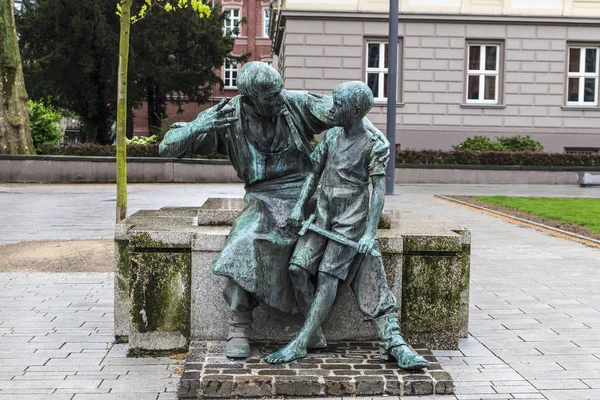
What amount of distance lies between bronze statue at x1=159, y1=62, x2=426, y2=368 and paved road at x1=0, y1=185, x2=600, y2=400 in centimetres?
70

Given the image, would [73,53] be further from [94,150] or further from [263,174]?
[263,174]

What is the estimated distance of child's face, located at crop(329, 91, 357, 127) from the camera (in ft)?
15.2

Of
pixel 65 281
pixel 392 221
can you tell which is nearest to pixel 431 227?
pixel 392 221

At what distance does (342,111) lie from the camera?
4664 mm

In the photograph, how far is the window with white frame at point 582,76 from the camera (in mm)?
28594

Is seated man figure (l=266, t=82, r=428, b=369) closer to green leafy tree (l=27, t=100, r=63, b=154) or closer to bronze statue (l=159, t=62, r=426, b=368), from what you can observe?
bronze statue (l=159, t=62, r=426, b=368)

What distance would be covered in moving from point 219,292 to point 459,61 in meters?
24.1

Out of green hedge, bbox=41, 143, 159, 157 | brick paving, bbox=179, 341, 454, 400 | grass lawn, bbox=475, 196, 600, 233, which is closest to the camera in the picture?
brick paving, bbox=179, 341, 454, 400

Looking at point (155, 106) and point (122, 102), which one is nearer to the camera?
point (122, 102)

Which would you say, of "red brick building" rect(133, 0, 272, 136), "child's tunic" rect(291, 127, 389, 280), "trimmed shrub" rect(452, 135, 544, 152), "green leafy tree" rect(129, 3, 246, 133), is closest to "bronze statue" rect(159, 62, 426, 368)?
"child's tunic" rect(291, 127, 389, 280)

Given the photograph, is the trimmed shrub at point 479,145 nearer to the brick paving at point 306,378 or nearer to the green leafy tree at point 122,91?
the green leafy tree at point 122,91

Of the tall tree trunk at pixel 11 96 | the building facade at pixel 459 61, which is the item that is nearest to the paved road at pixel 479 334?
the tall tree trunk at pixel 11 96

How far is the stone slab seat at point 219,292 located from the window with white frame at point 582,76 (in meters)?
25.4

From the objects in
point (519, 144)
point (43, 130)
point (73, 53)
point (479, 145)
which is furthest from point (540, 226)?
point (73, 53)
